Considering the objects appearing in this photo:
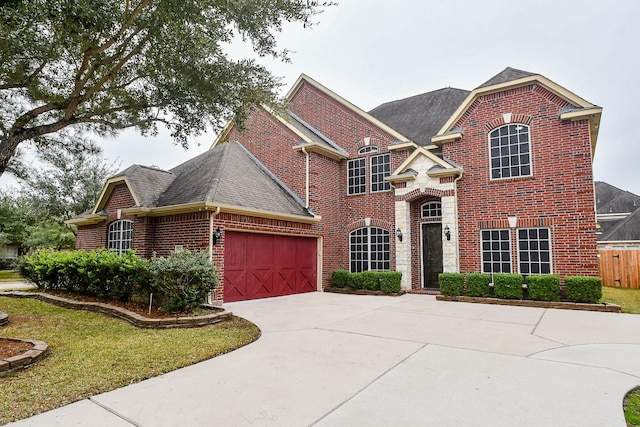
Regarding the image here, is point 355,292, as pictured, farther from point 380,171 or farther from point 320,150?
point 320,150

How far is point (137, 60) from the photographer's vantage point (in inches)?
346

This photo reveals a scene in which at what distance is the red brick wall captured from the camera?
1073cm

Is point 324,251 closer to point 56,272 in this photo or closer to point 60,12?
point 56,272

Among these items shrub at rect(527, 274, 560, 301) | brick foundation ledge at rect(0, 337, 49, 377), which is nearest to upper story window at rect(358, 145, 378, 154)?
shrub at rect(527, 274, 560, 301)

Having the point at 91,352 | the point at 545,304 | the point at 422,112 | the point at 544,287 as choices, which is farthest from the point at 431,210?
the point at 91,352

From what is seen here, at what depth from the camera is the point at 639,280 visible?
16.2 meters

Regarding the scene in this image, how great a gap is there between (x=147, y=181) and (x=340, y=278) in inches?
314

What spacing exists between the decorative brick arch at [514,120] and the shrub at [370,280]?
253 inches

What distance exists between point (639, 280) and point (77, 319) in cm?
2111

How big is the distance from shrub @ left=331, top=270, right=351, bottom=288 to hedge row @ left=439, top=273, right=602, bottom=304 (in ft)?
11.7

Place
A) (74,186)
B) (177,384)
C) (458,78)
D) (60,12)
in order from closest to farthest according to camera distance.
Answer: (177,384)
(60,12)
(458,78)
(74,186)

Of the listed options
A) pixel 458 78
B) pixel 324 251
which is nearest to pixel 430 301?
pixel 324 251

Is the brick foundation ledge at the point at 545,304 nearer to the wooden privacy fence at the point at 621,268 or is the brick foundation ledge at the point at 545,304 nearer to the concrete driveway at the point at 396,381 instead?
the concrete driveway at the point at 396,381

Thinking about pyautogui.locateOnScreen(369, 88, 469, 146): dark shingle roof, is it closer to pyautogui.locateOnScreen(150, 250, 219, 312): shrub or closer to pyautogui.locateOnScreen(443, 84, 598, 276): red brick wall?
pyautogui.locateOnScreen(443, 84, 598, 276): red brick wall
